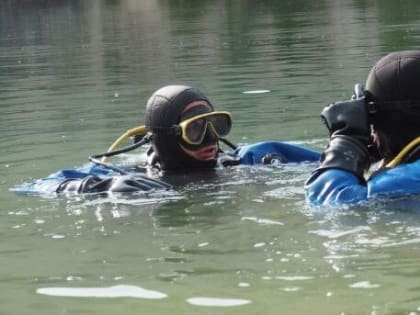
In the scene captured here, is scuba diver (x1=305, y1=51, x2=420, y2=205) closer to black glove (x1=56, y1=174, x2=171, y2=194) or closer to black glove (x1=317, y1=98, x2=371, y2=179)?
black glove (x1=317, y1=98, x2=371, y2=179)

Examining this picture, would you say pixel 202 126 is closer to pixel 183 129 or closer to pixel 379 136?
pixel 183 129

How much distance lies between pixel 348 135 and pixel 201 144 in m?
1.62

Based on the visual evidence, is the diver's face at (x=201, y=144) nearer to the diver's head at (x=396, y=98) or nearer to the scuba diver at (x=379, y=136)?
the scuba diver at (x=379, y=136)

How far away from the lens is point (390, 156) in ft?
19.3

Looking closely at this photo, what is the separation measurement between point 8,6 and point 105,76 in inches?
1527

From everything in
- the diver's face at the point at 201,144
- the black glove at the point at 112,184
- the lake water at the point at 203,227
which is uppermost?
the diver's face at the point at 201,144

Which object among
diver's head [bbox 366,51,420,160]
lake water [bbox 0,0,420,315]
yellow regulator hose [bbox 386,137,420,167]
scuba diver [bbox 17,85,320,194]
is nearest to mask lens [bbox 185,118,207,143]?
scuba diver [bbox 17,85,320,194]

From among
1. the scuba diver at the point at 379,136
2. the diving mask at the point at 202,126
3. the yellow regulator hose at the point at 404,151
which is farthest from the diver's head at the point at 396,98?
the diving mask at the point at 202,126

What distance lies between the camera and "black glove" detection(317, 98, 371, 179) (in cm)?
575

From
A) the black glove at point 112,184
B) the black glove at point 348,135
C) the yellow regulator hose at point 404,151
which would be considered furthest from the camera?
the black glove at point 112,184

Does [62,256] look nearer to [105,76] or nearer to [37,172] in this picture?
[37,172]

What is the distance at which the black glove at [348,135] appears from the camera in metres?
5.75

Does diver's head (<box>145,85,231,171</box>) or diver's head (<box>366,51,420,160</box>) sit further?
diver's head (<box>145,85,231,171</box>)

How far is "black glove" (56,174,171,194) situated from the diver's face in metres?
Result: 0.34
